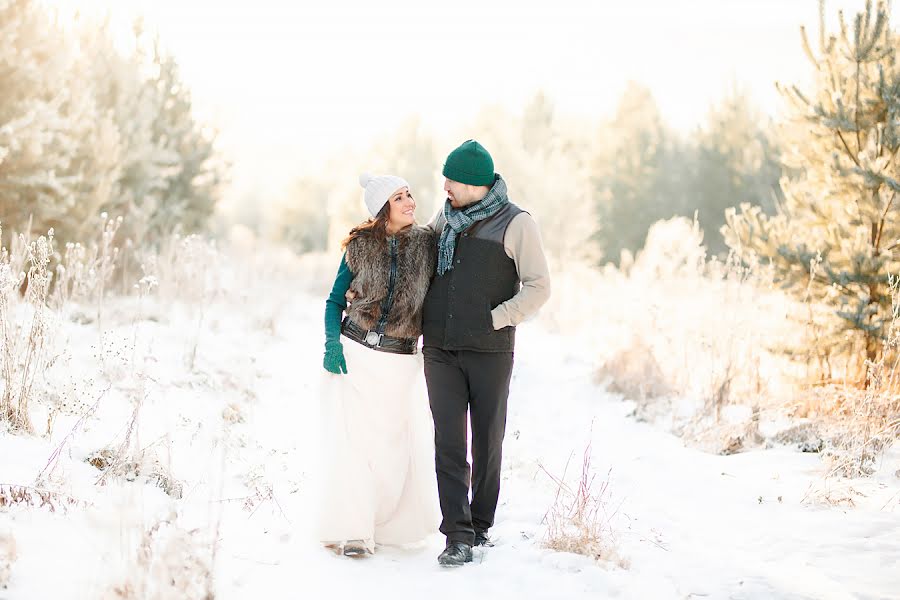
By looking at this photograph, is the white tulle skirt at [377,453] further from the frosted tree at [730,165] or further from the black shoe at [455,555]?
the frosted tree at [730,165]

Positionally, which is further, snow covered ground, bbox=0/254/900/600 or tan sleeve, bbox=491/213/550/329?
tan sleeve, bbox=491/213/550/329

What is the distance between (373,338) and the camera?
4.21 meters

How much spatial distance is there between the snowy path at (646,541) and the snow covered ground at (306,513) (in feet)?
0.04

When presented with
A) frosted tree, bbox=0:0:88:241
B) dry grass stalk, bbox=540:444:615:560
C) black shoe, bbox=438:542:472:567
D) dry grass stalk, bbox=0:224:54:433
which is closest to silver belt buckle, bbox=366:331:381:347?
black shoe, bbox=438:542:472:567

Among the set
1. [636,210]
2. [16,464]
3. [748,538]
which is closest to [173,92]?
[16,464]

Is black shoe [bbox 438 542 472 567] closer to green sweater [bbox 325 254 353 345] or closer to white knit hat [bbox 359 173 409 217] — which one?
green sweater [bbox 325 254 353 345]

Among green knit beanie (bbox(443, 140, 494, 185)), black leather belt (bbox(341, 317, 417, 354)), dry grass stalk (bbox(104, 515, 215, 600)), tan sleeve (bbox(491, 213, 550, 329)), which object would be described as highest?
green knit beanie (bbox(443, 140, 494, 185))

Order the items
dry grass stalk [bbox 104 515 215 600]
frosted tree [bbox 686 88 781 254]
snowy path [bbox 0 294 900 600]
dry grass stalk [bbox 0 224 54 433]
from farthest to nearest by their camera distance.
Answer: frosted tree [bbox 686 88 781 254] < dry grass stalk [bbox 0 224 54 433] < snowy path [bbox 0 294 900 600] < dry grass stalk [bbox 104 515 215 600]

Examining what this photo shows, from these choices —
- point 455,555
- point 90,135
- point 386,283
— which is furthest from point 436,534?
point 90,135

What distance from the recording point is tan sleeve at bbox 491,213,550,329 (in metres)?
4.04

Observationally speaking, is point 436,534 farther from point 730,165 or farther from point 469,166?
point 730,165

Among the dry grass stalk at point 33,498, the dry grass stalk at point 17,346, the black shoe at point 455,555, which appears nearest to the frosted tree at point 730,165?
the black shoe at point 455,555

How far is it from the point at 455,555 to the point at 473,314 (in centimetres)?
126

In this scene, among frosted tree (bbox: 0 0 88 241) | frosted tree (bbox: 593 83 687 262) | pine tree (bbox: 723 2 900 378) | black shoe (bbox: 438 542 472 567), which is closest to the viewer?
black shoe (bbox: 438 542 472 567)
